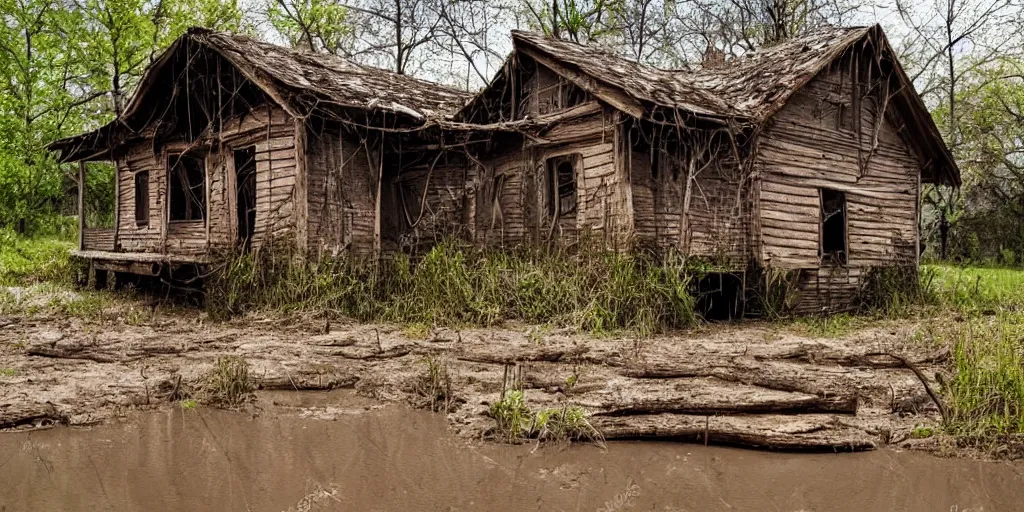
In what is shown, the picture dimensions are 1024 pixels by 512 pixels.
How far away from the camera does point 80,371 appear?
7.27m

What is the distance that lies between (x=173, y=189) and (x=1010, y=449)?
14.6 metres

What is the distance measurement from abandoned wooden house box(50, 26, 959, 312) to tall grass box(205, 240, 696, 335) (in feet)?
1.88

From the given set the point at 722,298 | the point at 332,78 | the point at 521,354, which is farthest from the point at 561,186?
the point at 521,354

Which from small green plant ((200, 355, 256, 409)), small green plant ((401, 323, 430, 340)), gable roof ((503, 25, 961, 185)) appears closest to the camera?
small green plant ((200, 355, 256, 409))

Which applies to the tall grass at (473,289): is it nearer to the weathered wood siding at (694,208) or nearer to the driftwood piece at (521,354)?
the weathered wood siding at (694,208)

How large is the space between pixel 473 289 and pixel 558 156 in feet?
9.38

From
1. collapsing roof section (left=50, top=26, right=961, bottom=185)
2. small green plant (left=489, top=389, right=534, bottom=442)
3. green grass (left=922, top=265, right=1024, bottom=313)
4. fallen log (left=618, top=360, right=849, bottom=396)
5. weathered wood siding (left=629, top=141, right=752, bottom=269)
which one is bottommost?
small green plant (left=489, top=389, right=534, bottom=442)

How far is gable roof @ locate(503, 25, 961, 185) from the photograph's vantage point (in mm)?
11164

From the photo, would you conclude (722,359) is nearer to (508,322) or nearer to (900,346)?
(900,346)

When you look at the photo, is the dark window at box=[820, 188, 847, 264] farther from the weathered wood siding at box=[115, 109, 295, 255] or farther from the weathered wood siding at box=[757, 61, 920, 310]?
the weathered wood siding at box=[115, 109, 295, 255]

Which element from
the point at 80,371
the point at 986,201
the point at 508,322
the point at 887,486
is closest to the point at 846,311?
the point at 508,322

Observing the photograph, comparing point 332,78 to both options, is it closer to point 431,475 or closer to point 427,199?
point 427,199

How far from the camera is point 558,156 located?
12.6m

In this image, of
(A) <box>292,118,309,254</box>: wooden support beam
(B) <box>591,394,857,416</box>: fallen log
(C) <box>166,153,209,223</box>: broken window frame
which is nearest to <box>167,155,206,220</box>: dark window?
(C) <box>166,153,209,223</box>: broken window frame
